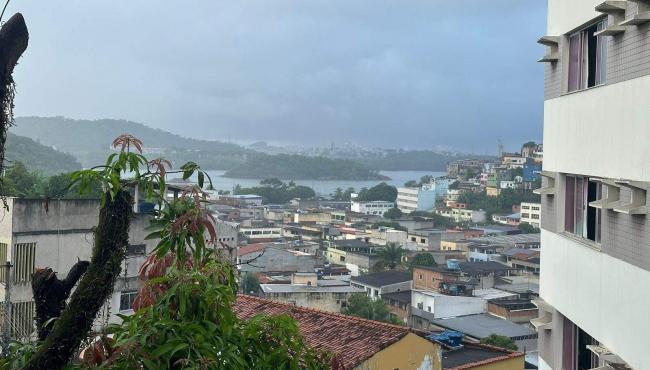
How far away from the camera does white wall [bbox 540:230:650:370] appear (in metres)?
3.55

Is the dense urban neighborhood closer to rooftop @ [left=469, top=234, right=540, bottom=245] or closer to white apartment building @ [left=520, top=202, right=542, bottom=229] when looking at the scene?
rooftop @ [left=469, top=234, right=540, bottom=245]

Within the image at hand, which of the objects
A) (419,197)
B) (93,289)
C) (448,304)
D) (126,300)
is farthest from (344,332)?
(419,197)

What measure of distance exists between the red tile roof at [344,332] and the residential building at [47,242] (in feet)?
5.02

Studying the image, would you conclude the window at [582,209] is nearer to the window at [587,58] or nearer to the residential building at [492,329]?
the window at [587,58]

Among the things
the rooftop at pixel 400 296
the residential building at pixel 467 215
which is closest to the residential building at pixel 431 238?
the residential building at pixel 467 215

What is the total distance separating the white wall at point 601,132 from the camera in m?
3.55

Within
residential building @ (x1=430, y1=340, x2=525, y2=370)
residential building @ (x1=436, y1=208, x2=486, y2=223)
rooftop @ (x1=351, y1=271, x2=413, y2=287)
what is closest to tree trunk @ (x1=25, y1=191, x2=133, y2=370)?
residential building @ (x1=430, y1=340, x2=525, y2=370)

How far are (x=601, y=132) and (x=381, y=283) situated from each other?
31045 millimetres

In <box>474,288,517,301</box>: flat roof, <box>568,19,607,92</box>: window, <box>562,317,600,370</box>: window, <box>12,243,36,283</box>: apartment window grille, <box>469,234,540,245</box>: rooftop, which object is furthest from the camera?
<box>469,234,540,245</box>: rooftop

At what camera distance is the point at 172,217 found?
2.79m

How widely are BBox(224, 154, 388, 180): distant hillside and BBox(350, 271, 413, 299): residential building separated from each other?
426ft

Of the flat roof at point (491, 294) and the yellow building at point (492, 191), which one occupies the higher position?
the yellow building at point (492, 191)

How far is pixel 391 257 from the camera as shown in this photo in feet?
151

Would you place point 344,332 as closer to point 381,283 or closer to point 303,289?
point 303,289
